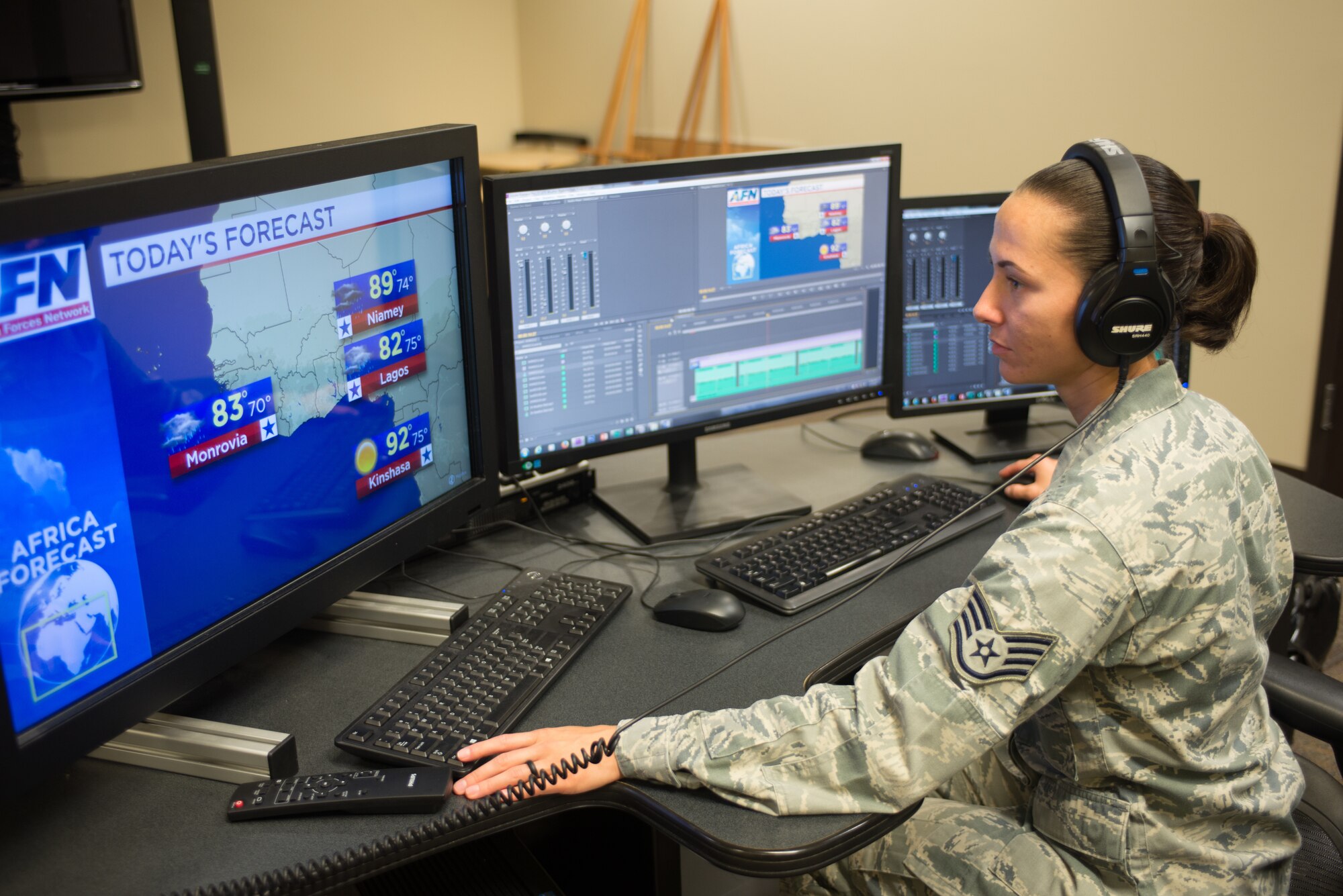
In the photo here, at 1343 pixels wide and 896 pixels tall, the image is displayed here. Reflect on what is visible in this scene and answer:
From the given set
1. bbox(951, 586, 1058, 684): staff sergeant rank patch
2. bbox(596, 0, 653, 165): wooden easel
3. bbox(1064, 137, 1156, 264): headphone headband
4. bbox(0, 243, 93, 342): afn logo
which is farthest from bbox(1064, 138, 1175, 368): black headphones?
bbox(596, 0, 653, 165): wooden easel

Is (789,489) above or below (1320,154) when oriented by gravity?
below

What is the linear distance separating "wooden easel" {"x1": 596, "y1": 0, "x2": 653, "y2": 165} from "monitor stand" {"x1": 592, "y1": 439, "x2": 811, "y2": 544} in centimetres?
309

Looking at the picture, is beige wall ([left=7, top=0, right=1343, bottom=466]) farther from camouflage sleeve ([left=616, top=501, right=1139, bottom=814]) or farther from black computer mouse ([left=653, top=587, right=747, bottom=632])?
camouflage sleeve ([left=616, top=501, right=1139, bottom=814])

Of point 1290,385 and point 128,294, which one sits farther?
point 1290,385

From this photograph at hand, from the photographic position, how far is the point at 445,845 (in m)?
0.99

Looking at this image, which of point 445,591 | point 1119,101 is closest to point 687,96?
point 1119,101

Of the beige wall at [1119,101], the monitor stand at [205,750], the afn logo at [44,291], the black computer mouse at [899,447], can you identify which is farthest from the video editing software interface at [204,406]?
the beige wall at [1119,101]

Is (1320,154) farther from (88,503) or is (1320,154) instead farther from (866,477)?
(88,503)

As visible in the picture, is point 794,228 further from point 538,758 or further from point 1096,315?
point 538,758

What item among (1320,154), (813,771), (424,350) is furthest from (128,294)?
(1320,154)

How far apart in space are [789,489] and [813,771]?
2.59 feet

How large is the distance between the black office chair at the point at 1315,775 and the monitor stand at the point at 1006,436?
58 cm

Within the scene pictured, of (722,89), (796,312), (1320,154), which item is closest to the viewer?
(796,312)

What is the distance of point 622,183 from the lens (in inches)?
58.2
